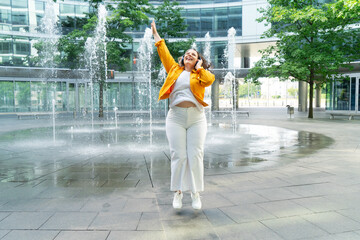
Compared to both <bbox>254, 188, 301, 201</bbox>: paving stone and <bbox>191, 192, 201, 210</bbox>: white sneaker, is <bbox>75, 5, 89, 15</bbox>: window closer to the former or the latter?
<bbox>254, 188, 301, 201</bbox>: paving stone

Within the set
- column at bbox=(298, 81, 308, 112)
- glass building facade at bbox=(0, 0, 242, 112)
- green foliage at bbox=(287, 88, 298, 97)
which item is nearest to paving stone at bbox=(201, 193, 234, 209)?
glass building facade at bbox=(0, 0, 242, 112)

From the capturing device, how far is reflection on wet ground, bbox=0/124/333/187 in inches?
208

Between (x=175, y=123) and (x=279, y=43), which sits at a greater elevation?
(x=279, y=43)

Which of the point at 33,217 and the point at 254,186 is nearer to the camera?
the point at 33,217

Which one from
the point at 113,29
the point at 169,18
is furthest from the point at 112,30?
the point at 169,18

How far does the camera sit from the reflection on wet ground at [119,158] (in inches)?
208

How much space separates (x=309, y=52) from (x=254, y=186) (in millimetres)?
15870

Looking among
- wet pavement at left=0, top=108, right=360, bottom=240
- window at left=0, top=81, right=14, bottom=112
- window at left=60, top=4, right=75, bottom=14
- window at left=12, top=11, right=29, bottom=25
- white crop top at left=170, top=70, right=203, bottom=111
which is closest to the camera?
wet pavement at left=0, top=108, right=360, bottom=240

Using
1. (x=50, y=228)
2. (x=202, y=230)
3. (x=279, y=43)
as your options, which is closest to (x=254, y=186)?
(x=202, y=230)

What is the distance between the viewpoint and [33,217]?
11.5ft

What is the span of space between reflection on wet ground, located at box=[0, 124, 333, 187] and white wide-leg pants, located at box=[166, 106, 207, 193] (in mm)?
1388

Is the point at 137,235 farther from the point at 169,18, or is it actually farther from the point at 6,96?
the point at 6,96

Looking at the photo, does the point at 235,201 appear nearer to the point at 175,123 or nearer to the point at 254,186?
the point at 254,186

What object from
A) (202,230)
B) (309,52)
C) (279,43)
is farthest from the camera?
(279,43)
